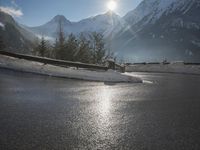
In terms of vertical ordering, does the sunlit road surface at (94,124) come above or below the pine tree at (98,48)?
below

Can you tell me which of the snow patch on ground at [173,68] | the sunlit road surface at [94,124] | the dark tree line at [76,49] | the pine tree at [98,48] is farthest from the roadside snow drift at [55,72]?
the pine tree at [98,48]

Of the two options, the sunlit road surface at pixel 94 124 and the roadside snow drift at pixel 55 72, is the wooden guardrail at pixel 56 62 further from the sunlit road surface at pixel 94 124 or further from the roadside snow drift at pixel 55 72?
the sunlit road surface at pixel 94 124

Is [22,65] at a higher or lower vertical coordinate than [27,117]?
higher

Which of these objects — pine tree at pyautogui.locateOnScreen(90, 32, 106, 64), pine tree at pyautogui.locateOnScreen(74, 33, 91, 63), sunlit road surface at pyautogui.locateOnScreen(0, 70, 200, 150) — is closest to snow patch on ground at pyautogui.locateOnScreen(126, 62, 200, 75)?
pine tree at pyautogui.locateOnScreen(74, 33, 91, 63)

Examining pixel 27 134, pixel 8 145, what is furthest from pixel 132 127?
pixel 8 145

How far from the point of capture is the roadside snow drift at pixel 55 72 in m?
15.1

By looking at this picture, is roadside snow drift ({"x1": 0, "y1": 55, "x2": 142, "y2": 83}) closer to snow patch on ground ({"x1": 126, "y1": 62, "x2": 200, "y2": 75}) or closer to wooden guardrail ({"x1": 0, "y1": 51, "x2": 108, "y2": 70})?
wooden guardrail ({"x1": 0, "y1": 51, "x2": 108, "y2": 70})

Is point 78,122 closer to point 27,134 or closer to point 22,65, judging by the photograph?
point 27,134

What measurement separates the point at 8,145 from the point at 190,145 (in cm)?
301

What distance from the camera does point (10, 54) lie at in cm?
1705

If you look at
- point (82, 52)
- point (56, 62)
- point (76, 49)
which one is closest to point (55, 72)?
point (56, 62)

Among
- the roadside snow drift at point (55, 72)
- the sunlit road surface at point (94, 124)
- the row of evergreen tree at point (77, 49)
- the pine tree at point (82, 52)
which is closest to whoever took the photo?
the sunlit road surface at point (94, 124)

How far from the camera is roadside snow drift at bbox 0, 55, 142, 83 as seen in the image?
593 inches

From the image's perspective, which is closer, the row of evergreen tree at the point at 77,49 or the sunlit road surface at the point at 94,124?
the sunlit road surface at the point at 94,124
